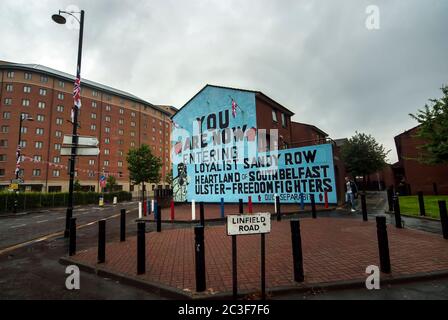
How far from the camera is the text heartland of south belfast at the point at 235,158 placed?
1556 centimetres

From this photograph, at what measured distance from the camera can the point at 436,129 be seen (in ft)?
56.6

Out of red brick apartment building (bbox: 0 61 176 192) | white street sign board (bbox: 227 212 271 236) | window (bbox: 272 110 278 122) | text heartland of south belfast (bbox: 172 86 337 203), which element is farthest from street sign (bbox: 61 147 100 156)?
red brick apartment building (bbox: 0 61 176 192)

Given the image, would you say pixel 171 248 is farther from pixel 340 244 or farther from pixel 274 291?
pixel 340 244

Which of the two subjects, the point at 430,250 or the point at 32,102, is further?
the point at 32,102

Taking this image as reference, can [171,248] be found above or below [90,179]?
below

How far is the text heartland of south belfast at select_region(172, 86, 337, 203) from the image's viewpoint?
1556 centimetres

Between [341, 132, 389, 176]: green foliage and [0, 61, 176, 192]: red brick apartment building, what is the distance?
139ft

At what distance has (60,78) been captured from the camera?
51.0 metres

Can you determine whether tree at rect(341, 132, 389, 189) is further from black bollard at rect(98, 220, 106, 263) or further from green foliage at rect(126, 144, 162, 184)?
black bollard at rect(98, 220, 106, 263)

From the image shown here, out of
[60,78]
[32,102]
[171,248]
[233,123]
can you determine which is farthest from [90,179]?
[171,248]

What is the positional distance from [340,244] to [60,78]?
204 feet

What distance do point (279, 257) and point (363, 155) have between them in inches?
1146

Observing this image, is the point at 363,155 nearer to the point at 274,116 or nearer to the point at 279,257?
the point at 274,116

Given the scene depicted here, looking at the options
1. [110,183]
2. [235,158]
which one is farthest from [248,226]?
[110,183]
